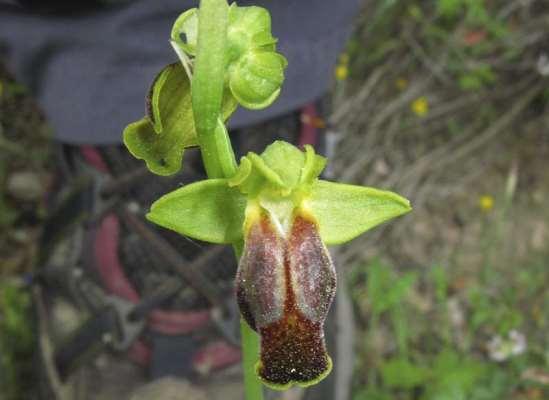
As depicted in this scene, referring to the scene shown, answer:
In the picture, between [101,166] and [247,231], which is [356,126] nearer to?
[101,166]

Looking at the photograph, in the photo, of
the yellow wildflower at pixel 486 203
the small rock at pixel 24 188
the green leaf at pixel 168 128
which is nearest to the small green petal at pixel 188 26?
the green leaf at pixel 168 128

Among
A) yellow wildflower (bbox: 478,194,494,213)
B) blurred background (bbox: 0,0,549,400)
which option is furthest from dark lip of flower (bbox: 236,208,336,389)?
yellow wildflower (bbox: 478,194,494,213)

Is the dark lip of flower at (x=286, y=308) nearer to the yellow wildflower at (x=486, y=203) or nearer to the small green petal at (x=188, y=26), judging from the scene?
the small green petal at (x=188, y=26)

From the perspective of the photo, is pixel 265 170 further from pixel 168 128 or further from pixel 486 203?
pixel 486 203

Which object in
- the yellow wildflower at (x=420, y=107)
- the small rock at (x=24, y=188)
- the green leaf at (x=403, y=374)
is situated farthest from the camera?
the yellow wildflower at (x=420, y=107)

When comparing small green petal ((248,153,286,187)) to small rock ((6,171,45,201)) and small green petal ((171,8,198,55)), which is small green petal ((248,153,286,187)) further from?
small rock ((6,171,45,201))

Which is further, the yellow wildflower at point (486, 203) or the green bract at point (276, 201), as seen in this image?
the yellow wildflower at point (486, 203)

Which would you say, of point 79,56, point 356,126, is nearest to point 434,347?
point 356,126
